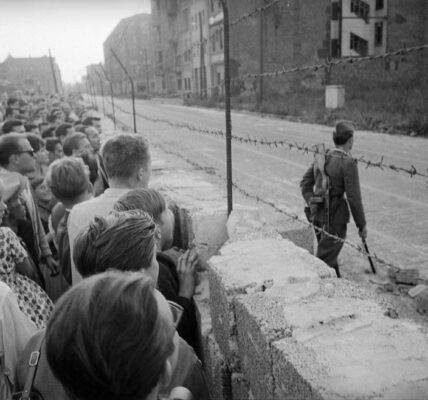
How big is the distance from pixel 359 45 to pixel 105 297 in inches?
1417

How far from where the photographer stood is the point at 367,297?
5.16ft

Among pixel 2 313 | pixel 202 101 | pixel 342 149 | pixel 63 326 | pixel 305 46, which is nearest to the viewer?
pixel 63 326

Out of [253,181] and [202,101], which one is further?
[202,101]

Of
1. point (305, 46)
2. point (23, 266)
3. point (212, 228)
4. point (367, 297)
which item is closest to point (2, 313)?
point (23, 266)

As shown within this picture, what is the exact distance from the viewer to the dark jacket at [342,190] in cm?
414

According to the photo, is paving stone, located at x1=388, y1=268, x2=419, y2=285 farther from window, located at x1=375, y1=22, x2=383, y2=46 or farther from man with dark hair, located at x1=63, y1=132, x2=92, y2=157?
window, located at x1=375, y1=22, x2=383, y2=46

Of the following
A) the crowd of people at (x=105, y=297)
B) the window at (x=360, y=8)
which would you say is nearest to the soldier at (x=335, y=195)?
the crowd of people at (x=105, y=297)

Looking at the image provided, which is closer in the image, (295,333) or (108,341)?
(108,341)

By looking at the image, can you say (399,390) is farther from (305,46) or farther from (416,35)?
(305,46)

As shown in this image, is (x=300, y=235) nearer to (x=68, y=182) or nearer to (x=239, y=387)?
(x=239, y=387)

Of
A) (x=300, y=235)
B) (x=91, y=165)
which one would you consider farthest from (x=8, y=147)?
(x=300, y=235)

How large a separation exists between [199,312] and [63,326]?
4.59 feet

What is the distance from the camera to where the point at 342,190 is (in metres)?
4.31

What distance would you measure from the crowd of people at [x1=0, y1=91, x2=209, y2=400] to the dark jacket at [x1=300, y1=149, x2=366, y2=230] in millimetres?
1845
